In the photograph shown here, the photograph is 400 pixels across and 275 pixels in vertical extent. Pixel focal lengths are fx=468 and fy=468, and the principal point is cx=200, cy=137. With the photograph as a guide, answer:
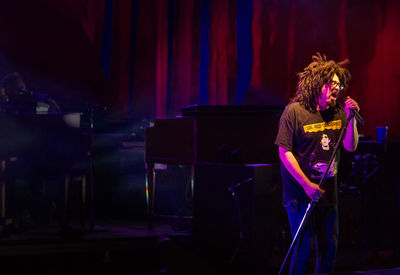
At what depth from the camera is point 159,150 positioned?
4301mm

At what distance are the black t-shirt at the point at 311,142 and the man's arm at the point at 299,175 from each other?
5 cm

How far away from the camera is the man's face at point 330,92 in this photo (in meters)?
2.58

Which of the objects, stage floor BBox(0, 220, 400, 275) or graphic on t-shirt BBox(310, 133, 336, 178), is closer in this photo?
graphic on t-shirt BBox(310, 133, 336, 178)

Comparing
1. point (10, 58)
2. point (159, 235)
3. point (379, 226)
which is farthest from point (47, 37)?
point (379, 226)

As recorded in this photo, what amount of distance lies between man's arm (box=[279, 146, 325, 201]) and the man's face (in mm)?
351

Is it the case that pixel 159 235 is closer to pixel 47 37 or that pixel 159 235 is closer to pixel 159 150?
pixel 159 150

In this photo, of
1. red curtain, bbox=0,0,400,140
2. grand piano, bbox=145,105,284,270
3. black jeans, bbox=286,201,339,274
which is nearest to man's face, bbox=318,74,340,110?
black jeans, bbox=286,201,339,274

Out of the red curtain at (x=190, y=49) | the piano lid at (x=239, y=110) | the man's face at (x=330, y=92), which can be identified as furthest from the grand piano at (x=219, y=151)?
the red curtain at (x=190, y=49)

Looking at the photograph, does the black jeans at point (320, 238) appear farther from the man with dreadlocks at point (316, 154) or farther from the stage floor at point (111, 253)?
the stage floor at point (111, 253)

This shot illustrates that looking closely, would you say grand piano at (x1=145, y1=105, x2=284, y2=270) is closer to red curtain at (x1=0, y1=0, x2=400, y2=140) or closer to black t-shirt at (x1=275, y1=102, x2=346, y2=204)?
black t-shirt at (x1=275, y1=102, x2=346, y2=204)

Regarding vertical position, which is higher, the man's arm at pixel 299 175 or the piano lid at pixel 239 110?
the piano lid at pixel 239 110

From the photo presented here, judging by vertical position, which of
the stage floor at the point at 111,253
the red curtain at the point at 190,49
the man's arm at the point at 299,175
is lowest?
the stage floor at the point at 111,253

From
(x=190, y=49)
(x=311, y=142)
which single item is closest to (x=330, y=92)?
(x=311, y=142)

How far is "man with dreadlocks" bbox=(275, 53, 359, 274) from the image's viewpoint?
2.56 meters
